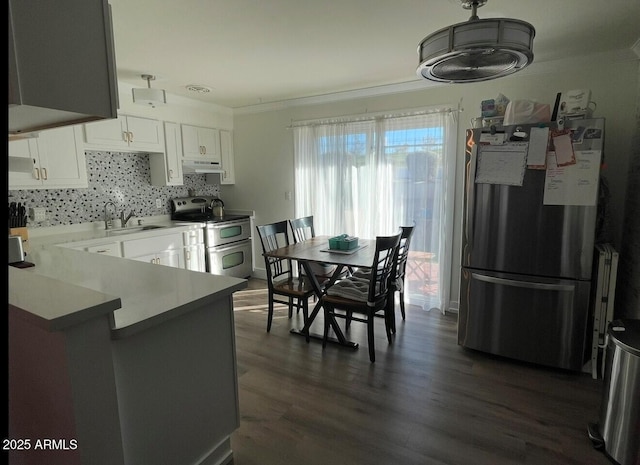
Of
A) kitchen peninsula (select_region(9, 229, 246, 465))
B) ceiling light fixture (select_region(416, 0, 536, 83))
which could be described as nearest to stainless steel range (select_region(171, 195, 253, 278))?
kitchen peninsula (select_region(9, 229, 246, 465))

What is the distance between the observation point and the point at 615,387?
171cm

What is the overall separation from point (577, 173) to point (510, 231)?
54cm

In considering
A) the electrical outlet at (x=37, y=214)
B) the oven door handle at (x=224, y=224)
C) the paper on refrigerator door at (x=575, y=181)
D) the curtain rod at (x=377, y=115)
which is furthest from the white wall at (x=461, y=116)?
the electrical outlet at (x=37, y=214)

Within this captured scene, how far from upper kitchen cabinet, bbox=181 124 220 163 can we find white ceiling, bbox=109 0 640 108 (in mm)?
856

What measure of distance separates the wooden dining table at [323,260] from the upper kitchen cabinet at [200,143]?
2.02 meters

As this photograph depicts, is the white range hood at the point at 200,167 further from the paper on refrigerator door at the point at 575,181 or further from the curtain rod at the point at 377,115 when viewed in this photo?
the paper on refrigerator door at the point at 575,181

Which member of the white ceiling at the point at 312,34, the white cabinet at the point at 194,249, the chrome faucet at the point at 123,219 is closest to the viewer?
the white ceiling at the point at 312,34

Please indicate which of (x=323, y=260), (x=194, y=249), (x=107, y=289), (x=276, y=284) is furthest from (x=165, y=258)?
(x=107, y=289)

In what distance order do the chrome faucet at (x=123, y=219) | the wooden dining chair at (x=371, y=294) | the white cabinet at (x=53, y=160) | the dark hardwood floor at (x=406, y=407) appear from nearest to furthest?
the dark hardwood floor at (x=406, y=407)
the wooden dining chair at (x=371, y=294)
the white cabinet at (x=53, y=160)
the chrome faucet at (x=123, y=219)

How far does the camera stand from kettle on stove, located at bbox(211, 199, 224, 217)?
15.4ft

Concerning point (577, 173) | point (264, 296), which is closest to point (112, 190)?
point (264, 296)

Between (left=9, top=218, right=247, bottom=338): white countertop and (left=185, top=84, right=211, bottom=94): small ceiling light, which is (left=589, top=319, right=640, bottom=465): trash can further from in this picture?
(left=185, top=84, right=211, bottom=94): small ceiling light

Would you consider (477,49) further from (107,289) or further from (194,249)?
(194,249)

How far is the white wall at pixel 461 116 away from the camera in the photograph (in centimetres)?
277
